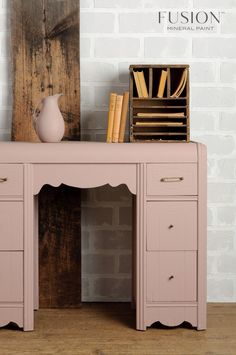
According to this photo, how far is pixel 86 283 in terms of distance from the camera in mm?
3674

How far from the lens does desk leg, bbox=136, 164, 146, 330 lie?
3098 millimetres

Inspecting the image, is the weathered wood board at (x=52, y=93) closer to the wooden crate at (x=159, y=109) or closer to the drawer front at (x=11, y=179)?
the wooden crate at (x=159, y=109)

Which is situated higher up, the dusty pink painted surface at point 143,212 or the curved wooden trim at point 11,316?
the dusty pink painted surface at point 143,212

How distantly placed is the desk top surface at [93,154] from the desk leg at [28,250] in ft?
0.29

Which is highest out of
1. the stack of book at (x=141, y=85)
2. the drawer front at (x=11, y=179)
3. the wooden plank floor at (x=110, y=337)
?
the stack of book at (x=141, y=85)

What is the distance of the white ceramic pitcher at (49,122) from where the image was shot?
3.25 m

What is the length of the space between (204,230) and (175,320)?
426 millimetres

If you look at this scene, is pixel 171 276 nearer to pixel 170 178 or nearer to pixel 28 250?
pixel 170 178

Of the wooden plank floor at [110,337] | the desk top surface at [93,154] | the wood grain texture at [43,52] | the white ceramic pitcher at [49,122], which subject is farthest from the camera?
the wood grain texture at [43,52]

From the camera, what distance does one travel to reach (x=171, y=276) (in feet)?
10.3

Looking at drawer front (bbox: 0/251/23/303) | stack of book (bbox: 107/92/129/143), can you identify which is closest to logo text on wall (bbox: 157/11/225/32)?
stack of book (bbox: 107/92/129/143)

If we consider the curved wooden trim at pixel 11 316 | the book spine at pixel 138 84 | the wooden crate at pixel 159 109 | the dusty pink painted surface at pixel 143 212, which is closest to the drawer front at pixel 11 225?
the dusty pink painted surface at pixel 143 212

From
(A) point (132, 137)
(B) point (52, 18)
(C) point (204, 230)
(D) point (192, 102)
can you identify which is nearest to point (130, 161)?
(A) point (132, 137)

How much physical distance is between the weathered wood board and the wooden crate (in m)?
0.35
